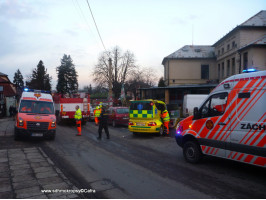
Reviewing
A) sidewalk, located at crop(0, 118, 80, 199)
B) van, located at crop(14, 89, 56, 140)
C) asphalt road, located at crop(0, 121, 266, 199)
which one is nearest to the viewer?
sidewalk, located at crop(0, 118, 80, 199)

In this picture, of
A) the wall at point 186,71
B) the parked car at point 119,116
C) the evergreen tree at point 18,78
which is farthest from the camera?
the evergreen tree at point 18,78

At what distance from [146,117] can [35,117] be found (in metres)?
5.72

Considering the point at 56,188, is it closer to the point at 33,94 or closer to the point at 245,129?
the point at 245,129

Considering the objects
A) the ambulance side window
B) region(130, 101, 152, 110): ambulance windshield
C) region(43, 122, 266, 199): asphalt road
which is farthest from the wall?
the ambulance side window

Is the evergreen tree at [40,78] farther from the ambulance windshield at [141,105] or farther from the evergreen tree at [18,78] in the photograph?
the ambulance windshield at [141,105]

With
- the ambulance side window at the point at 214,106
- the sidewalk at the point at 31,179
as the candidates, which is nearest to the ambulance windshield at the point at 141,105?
the ambulance side window at the point at 214,106

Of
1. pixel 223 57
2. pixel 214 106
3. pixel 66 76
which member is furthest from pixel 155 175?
pixel 66 76

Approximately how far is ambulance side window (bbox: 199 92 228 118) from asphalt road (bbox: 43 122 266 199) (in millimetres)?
1588

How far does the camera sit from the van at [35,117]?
33.5 ft

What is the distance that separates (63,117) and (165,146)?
11.2 metres

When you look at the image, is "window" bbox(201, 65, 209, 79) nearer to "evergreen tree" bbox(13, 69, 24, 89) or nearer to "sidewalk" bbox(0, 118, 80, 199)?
"sidewalk" bbox(0, 118, 80, 199)

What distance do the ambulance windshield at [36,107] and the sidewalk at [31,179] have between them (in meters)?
3.90

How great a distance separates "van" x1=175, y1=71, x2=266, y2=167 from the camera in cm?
525

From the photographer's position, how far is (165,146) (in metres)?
9.92
